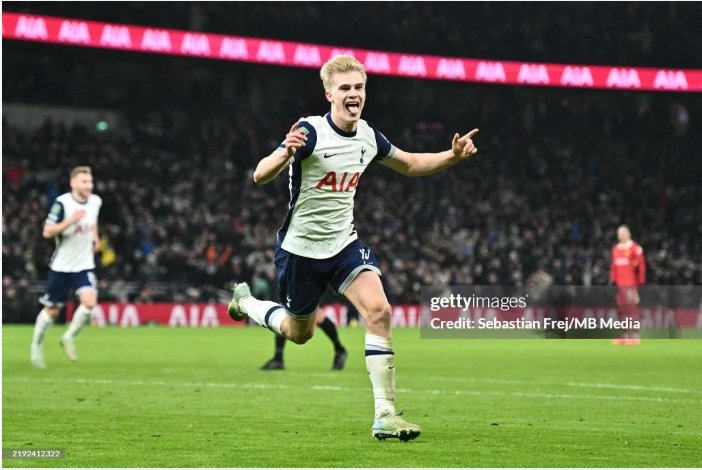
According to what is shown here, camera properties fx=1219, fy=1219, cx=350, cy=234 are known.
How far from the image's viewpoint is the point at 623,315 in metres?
22.9

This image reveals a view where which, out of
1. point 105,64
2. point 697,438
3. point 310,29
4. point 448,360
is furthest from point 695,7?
point 697,438

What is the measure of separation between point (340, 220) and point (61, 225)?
710 centimetres

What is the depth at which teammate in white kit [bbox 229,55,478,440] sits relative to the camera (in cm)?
746

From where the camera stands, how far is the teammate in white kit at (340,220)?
7.46m

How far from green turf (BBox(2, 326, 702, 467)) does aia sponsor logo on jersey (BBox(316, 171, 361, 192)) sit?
1583 mm

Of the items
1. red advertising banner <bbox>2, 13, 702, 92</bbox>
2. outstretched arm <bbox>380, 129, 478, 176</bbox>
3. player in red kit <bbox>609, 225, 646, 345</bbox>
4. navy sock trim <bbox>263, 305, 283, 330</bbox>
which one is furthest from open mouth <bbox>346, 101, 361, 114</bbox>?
red advertising banner <bbox>2, 13, 702, 92</bbox>

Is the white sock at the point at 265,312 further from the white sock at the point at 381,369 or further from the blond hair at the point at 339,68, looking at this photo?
the blond hair at the point at 339,68

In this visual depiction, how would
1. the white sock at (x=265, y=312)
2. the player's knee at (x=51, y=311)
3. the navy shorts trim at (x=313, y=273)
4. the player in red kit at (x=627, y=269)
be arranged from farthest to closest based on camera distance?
the player in red kit at (x=627, y=269) → the player's knee at (x=51, y=311) → the white sock at (x=265, y=312) → the navy shorts trim at (x=313, y=273)

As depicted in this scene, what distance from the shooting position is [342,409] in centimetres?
980

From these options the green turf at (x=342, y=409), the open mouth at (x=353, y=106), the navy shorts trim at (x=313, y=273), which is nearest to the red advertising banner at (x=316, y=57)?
the green turf at (x=342, y=409)

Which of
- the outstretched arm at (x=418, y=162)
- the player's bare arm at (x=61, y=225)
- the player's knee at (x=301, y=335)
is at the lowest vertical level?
the player's knee at (x=301, y=335)

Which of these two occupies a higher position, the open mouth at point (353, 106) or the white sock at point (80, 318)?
the open mouth at point (353, 106)

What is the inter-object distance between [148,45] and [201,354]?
17654mm

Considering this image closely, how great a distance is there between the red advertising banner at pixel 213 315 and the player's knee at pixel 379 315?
20.3 metres
